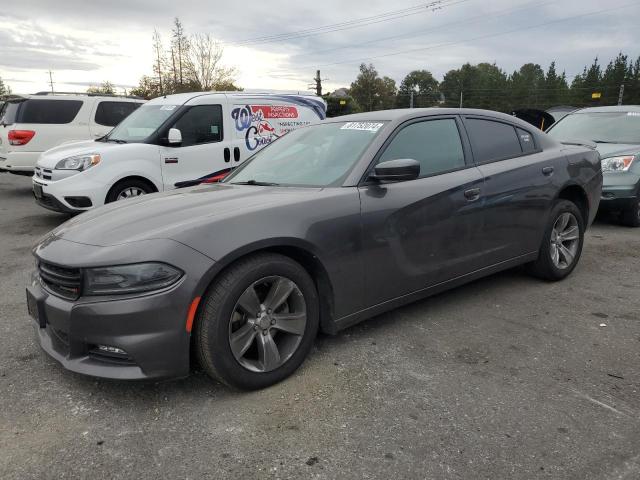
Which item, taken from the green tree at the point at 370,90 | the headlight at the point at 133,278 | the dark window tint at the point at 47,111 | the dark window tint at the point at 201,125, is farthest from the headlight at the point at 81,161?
the green tree at the point at 370,90

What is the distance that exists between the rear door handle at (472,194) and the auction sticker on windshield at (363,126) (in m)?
0.81

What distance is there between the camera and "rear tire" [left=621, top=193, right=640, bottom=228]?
7.09 m

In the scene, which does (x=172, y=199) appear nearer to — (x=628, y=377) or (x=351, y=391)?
(x=351, y=391)

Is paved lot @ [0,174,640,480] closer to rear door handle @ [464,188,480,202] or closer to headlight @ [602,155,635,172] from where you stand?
rear door handle @ [464,188,480,202]

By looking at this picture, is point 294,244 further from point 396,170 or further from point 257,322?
point 396,170

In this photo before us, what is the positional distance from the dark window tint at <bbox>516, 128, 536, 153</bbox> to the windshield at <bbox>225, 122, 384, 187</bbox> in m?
1.52

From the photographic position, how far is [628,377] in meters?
3.01

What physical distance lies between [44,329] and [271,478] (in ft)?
5.18

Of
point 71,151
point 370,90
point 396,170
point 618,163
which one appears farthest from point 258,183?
point 370,90

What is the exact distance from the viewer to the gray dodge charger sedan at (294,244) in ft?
8.30

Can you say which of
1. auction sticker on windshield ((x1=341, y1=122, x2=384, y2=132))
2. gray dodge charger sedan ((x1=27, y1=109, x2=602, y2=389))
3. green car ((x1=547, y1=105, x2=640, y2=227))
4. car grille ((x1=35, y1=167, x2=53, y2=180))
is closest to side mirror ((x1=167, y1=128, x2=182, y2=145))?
car grille ((x1=35, y1=167, x2=53, y2=180))

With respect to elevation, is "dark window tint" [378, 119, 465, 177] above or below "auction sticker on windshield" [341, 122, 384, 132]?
below

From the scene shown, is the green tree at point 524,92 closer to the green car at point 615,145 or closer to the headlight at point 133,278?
the green car at point 615,145

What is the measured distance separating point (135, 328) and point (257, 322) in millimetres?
640
